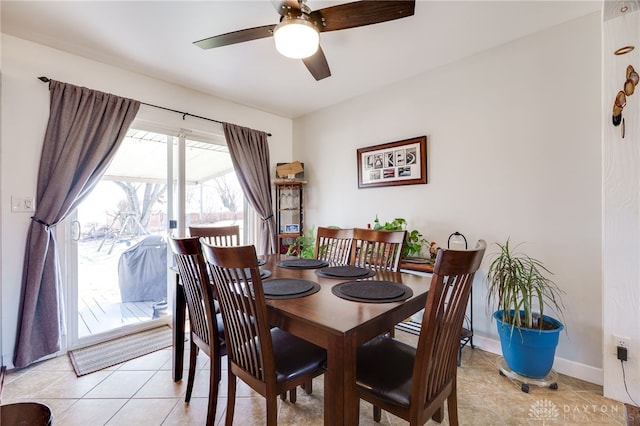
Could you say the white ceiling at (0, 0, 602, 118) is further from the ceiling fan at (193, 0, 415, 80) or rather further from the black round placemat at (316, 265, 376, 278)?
the black round placemat at (316, 265, 376, 278)

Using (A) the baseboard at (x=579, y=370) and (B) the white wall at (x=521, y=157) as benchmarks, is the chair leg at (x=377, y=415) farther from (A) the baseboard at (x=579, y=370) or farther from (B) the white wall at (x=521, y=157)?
(A) the baseboard at (x=579, y=370)

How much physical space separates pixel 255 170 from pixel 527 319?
2.99 metres

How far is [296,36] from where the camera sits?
152 centimetres

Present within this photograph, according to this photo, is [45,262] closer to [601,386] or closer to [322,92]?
[322,92]

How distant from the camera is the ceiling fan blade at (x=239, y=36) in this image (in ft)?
5.47

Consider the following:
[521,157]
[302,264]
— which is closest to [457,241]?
[521,157]

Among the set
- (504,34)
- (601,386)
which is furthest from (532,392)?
(504,34)


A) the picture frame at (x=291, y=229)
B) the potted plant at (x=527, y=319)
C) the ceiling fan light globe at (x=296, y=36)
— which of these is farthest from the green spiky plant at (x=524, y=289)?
the picture frame at (x=291, y=229)

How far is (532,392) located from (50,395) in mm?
3071

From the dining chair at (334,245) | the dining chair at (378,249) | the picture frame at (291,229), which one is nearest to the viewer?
the dining chair at (378,249)

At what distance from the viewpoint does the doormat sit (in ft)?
7.04

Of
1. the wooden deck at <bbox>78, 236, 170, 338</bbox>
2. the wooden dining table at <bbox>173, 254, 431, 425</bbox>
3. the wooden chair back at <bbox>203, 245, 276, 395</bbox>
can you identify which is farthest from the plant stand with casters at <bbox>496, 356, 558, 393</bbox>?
the wooden deck at <bbox>78, 236, 170, 338</bbox>

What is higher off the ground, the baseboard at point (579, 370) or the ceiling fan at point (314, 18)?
the ceiling fan at point (314, 18)

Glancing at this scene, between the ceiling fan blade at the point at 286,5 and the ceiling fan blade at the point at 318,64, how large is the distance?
323 millimetres
